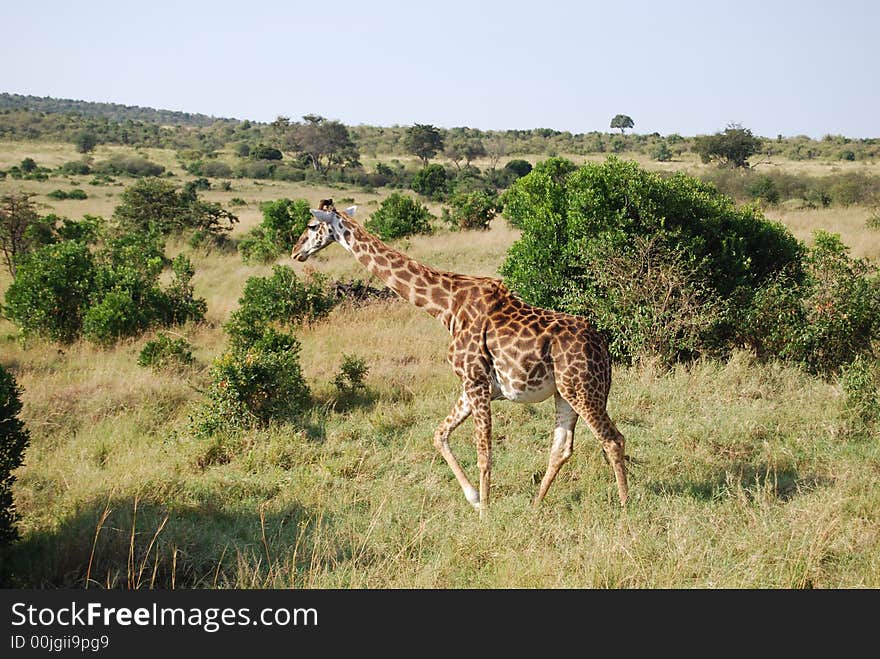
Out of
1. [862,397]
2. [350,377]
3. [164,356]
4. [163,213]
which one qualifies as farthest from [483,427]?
[163,213]

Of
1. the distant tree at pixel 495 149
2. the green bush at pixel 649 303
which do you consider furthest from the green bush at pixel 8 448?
the distant tree at pixel 495 149

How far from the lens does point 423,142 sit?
66125 millimetres

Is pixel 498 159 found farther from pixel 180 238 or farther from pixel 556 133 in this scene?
pixel 180 238

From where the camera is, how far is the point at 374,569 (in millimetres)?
5320

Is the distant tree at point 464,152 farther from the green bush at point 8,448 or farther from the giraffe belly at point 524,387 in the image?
the green bush at point 8,448

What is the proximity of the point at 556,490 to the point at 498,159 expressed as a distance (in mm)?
66876

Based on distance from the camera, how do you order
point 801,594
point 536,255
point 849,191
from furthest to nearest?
1. point 849,191
2. point 536,255
3. point 801,594

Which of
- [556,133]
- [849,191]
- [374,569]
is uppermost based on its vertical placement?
[556,133]

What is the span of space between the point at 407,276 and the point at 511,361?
1440mm

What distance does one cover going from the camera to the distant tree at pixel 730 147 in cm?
4731

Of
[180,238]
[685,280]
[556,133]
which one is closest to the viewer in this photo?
[685,280]

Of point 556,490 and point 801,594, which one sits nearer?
point 801,594

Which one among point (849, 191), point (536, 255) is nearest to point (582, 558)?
point (536, 255)

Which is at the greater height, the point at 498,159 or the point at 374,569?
the point at 498,159
